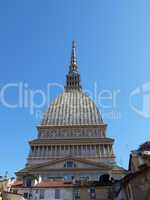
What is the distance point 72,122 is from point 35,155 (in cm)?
1885

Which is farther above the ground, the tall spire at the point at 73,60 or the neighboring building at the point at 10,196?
the tall spire at the point at 73,60

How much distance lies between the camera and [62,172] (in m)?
76.8

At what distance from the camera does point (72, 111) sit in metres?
110

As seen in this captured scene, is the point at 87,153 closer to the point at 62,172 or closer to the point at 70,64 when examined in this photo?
the point at 62,172

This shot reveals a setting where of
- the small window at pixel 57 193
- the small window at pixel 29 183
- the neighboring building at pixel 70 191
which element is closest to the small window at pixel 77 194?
the neighboring building at pixel 70 191

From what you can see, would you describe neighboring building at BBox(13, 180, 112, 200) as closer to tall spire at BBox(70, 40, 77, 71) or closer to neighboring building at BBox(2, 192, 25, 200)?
neighboring building at BBox(2, 192, 25, 200)

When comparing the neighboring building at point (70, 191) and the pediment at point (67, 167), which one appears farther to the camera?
the pediment at point (67, 167)

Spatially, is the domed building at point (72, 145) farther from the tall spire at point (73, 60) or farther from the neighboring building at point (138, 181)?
Answer: the neighboring building at point (138, 181)

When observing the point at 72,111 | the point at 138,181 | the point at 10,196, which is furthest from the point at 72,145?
the point at 138,181

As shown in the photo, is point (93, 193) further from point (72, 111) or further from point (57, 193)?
point (72, 111)

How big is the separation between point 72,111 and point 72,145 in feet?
65.7

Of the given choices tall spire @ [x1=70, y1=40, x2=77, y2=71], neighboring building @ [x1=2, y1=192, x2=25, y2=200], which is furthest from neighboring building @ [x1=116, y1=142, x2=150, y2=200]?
tall spire @ [x1=70, y1=40, x2=77, y2=71]

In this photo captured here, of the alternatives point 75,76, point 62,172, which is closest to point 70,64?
point 75,76

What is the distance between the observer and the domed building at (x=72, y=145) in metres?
77.2
